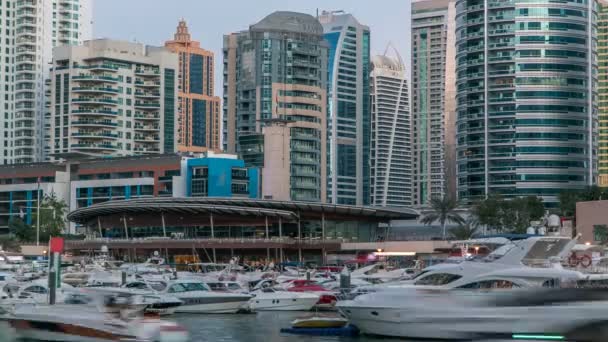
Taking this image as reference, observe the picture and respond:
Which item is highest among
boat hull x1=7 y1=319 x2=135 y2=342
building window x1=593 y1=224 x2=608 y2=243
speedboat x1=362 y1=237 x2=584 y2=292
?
building window x1=593 y1=224 x2=608 y2=243

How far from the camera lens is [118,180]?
Result: 165625mm

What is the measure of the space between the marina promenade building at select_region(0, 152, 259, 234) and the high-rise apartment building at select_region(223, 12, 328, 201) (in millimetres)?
18233

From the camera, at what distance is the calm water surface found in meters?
49.2

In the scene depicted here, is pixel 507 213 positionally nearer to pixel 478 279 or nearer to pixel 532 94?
pixel 532 94

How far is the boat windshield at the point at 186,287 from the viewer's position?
212ft

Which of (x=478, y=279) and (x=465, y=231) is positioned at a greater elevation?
(x=465, y=231)

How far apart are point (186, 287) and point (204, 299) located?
1.55 m

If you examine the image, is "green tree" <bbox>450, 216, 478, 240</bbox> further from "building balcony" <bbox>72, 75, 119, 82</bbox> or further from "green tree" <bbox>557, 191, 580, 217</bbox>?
"building balcony" <bbox>72, 75, 119, 82</bbox>

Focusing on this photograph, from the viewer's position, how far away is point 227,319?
60.8m

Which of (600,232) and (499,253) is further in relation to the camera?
(600,232)

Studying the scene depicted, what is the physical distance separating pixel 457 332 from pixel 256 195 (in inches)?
5487

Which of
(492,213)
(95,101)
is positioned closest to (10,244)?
(95,101)

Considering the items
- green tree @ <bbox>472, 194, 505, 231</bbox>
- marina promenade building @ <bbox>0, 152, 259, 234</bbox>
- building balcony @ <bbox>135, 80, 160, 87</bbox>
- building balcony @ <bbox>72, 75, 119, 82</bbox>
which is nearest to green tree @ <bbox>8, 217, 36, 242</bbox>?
marina promenade building @ <bbox>0, 152, 259, 234</bbox>

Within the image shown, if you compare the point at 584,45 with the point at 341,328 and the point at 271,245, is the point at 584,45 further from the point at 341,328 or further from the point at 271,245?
the point at 341,328
